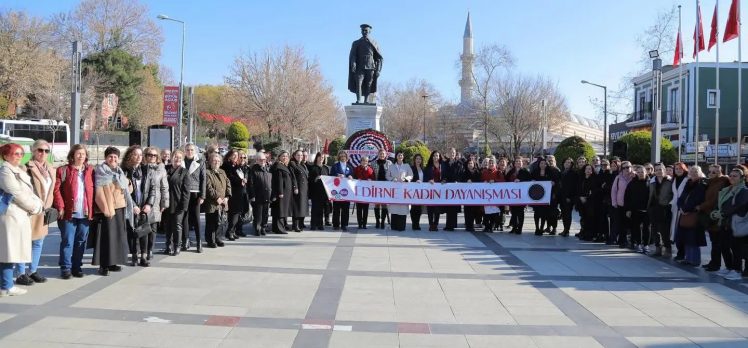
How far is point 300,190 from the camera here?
13.3m

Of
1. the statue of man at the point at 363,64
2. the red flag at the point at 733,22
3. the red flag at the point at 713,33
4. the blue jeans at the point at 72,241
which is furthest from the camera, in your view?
the red flag at the point at 713,33

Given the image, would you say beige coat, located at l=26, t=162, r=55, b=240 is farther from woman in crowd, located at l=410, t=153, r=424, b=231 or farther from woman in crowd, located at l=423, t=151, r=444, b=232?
woman in crowd, located at l=423, t=151, r=444, b=232

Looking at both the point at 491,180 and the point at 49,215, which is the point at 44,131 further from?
the point at 49,215

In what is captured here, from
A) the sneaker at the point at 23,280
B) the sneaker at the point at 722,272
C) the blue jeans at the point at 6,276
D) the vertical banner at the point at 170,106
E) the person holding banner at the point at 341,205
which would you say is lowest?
the sneaker at the point at 722,272

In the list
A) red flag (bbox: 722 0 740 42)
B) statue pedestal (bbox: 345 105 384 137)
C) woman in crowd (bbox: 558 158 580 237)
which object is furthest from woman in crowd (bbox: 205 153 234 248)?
red flag (bbox: 722 0 740 42)

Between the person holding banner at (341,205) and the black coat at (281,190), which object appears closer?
the black coat at (281,190)

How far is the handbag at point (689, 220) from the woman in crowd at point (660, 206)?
802 mm

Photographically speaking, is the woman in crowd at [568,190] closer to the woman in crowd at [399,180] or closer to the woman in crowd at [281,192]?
the woman in crowd at [399,180]

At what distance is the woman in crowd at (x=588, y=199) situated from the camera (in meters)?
12.6

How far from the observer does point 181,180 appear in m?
9.61

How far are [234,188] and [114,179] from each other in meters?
3.56

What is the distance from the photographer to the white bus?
40.1m

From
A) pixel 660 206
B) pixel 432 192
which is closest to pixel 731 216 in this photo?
pixel 660 206

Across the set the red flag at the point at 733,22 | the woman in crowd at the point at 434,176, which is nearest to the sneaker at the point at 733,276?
the woman in crowd at the point at 434,176
